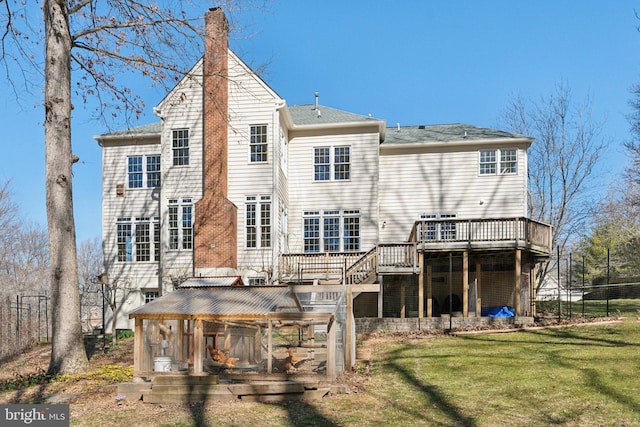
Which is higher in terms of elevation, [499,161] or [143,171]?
[499,161]

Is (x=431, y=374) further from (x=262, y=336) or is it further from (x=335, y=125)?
(x=335, y=125)

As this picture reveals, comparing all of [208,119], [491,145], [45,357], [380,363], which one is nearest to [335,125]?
[208,119]

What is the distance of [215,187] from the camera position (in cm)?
2241

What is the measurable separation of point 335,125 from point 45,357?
14.4m

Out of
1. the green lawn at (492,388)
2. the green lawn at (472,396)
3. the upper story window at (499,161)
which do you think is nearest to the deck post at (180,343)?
the green lawn at (472,396)

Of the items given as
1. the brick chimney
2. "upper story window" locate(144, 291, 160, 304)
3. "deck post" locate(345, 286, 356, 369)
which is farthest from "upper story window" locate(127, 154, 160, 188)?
"deck post" locate(345, 286, 356, 369)

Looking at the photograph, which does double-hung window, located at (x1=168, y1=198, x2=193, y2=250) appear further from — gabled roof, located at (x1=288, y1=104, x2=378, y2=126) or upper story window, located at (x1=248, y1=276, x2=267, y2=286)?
gabled roof, located at (x1=288, y1=104, x2=378, y2=126)

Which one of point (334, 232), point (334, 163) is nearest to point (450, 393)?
point (334, 232)

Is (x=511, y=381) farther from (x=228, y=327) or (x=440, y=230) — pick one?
(x=440, y=230)

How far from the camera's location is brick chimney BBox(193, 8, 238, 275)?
71.3ft

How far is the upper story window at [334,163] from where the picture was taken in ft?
79.1

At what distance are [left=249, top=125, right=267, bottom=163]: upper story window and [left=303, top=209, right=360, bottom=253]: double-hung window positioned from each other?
11.5ft

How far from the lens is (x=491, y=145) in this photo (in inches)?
959

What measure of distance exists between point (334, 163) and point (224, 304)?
12.9m
